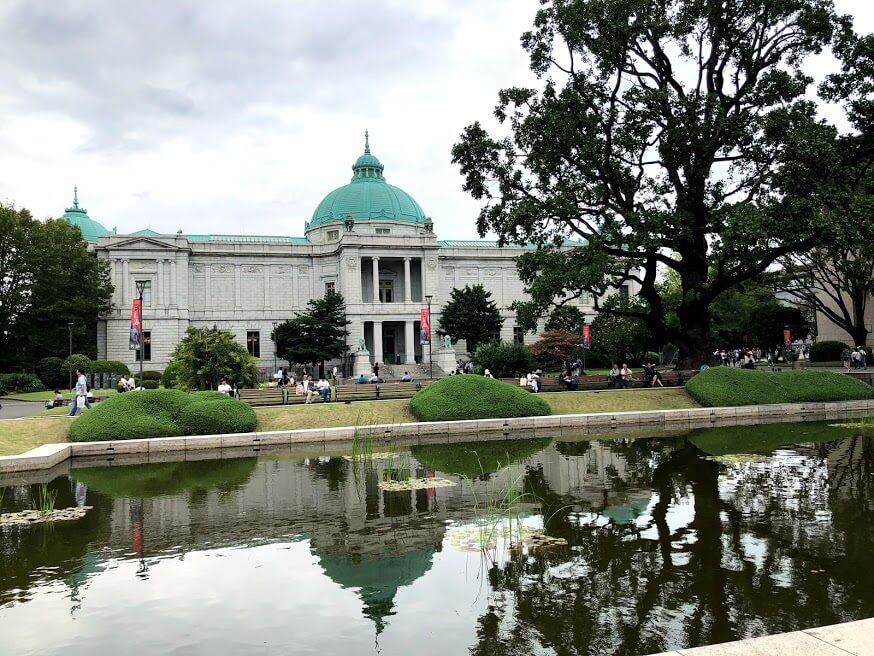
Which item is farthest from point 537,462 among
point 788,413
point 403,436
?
point 788,413

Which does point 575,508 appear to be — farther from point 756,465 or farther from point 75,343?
point 75,343

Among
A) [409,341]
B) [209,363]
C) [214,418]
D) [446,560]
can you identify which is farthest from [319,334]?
[446,560]

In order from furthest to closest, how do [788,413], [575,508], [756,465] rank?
[788,413] < [756,465] < [575,508]

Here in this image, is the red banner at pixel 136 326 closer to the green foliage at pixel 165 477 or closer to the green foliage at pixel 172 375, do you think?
the green foliage at pixel 172 375

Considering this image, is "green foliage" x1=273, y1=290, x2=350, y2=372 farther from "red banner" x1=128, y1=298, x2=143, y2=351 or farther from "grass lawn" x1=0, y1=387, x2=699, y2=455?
Result: "grass lawn" x1=0, y1=387, x2=699, y2=455

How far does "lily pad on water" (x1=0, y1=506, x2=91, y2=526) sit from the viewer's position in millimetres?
11070

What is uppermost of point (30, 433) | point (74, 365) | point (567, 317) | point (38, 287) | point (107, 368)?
point (38, 287)

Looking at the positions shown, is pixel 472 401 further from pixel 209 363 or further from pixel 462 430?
pixel 209 363

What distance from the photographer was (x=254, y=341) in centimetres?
6278

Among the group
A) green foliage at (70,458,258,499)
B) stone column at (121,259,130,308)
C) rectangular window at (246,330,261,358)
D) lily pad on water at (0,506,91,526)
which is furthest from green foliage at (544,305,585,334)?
stone column at (121,259,130,308)

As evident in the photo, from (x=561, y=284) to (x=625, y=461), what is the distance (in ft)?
34.1

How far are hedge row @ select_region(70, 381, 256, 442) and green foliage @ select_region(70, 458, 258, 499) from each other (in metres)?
2.11

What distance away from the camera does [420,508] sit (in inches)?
451

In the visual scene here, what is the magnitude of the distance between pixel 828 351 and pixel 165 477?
43134 mm
